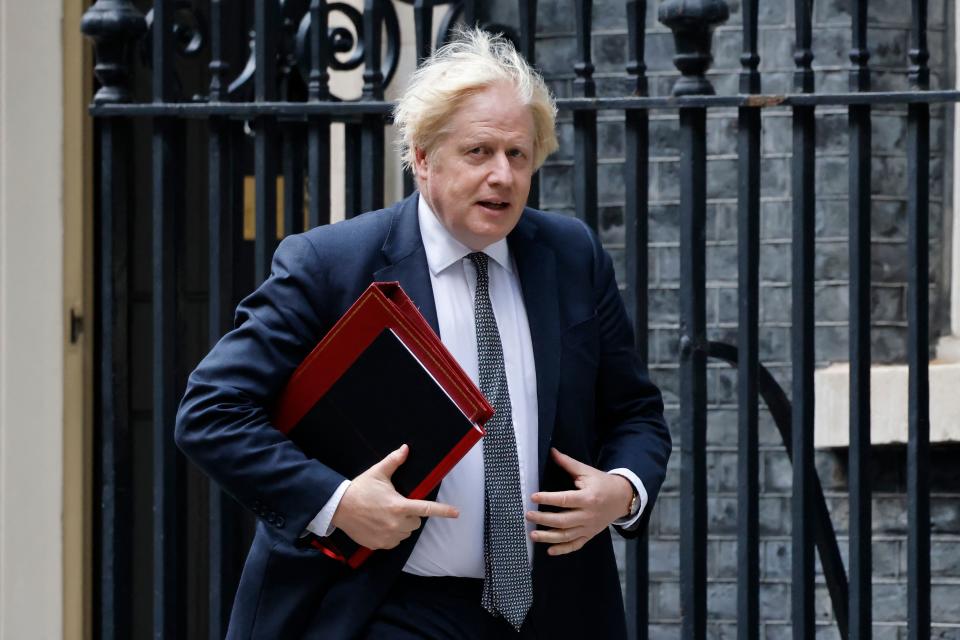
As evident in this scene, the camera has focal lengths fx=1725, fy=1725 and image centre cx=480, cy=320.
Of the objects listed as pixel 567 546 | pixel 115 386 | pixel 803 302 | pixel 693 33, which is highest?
pixel 693 33

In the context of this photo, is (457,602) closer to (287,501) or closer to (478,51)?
(287,501)

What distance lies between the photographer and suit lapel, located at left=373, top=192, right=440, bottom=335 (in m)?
2.81

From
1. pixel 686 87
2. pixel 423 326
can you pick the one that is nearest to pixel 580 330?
pixel 423 326

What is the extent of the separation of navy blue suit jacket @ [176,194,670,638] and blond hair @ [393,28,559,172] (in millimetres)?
186

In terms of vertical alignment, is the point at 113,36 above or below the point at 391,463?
above

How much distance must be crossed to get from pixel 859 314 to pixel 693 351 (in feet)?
1.14

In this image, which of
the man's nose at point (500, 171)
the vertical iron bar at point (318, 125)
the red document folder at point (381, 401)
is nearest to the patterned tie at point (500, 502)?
the red document folder at point (381, 401)

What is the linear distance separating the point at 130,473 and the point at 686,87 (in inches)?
60.4

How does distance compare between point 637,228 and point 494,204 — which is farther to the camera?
point 637,228

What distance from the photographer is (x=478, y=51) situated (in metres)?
2.85

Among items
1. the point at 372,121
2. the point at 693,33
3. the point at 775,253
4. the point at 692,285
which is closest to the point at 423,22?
the point at 372,121

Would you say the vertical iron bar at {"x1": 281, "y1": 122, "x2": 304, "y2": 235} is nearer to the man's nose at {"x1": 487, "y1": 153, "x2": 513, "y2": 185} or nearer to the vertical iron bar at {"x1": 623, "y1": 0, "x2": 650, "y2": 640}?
the vertical iron bar at {"x1": 623, "y1": 0, "x2": 650, "y2": 640}

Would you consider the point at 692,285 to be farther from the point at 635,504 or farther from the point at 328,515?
the point at 328,515

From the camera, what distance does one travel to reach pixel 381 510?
2615 mm
